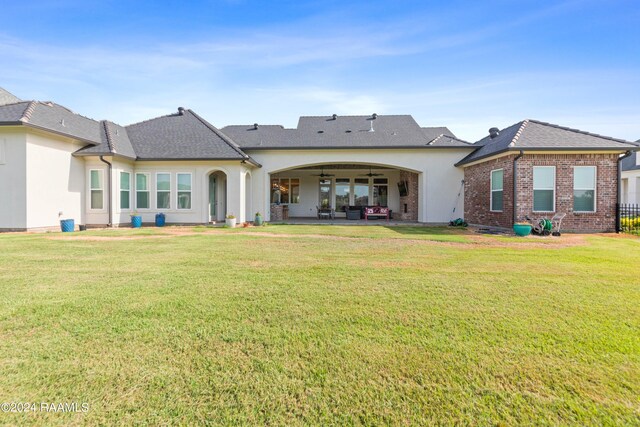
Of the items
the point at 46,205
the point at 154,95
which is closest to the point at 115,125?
the point at 154,95

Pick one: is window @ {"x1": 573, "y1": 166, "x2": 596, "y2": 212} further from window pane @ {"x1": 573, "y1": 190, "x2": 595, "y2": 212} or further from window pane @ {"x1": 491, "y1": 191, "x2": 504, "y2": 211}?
window pane @ {"x1": 491, "y1": 191, "x2": 504, "y2": 211}

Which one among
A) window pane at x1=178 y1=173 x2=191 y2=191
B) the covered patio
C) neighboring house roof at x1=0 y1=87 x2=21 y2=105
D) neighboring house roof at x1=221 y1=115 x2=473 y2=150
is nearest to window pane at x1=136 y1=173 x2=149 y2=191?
window pane at x1=178 y1=173 x2=191 y2=191

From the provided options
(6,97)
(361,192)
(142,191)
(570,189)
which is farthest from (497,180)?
(6,97)

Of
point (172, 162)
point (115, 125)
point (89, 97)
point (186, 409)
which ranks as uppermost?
point (89, 97)

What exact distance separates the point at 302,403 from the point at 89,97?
19806 millimetres

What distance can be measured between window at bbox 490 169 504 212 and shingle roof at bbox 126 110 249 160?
11992 millimetres

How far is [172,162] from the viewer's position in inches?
599

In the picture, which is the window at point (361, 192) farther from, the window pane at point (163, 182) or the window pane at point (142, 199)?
the window pane at point (142, 199)

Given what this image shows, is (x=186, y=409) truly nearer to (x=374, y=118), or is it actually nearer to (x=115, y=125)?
(x=115, y=125)

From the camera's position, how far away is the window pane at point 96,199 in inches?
545

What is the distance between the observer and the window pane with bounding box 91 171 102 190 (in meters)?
13.9

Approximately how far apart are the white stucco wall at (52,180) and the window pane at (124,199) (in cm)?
155

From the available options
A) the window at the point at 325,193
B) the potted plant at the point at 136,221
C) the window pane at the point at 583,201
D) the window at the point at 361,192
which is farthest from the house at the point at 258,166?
A: the window at the point at 325,193

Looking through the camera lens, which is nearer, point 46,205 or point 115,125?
point 46,205
